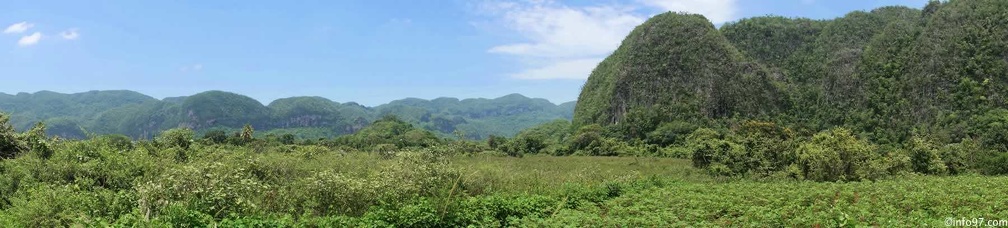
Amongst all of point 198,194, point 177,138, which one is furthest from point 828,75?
point 198,194

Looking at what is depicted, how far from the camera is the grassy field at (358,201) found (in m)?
11.4

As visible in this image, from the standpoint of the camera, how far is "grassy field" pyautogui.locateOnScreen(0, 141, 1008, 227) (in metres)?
11.4

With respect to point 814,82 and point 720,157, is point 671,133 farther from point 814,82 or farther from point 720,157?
point 720,157

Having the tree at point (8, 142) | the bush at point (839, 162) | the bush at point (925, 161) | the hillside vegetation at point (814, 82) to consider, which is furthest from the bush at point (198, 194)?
the hillside vegetation at point (814, 82)

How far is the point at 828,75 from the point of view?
11069 cm

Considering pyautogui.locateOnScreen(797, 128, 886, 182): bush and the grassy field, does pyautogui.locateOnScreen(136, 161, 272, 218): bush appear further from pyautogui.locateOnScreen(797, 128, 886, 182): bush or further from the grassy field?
pyautogui.locateOnScreen(797, 128, 886, 182): bush

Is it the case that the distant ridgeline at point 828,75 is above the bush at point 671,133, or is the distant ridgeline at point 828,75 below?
above

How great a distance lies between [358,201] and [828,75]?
384ft

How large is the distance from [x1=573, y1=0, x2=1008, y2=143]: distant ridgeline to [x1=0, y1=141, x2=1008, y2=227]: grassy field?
67.6 m

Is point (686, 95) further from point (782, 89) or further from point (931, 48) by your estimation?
point (931, 48)

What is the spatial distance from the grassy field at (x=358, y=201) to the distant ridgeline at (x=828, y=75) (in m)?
67.6

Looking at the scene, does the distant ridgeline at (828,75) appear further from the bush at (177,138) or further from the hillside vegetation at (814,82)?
the bush at (177,138)

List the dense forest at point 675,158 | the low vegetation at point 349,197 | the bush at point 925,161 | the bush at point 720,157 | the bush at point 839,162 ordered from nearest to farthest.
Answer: the low vegetation at point 349,197
the dense forest at point 675,158
the bush at point 839,162
the bush at point 720,157
the bush at point 925,161

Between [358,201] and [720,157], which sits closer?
[358,201]
